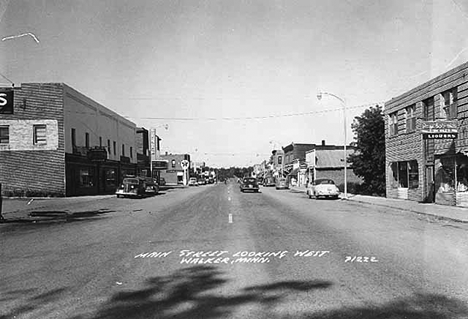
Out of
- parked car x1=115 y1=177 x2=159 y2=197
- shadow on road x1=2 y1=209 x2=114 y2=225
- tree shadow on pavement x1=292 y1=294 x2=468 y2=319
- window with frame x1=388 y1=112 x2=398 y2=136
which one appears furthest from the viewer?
parked car x1=115 y1=177 x2=159 y2=197

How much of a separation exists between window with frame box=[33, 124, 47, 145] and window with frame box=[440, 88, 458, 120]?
28.5 metres

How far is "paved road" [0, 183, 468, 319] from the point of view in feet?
18.2

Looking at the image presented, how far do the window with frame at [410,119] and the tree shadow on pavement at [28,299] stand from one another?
2471 centimetres

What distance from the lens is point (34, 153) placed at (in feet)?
113

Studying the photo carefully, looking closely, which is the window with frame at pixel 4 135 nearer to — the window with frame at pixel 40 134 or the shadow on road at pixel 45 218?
the window with frame at pixel 40 134

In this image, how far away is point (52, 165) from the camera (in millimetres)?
34594

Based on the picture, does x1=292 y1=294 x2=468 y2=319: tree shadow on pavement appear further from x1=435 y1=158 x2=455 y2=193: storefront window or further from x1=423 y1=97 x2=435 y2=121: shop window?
x1=423 y1=97 x2=435 y2=121: shop window

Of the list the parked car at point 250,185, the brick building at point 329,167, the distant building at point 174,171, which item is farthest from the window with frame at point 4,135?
the distant building at point 174,171

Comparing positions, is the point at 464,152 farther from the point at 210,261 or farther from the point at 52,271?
the point at 52,271

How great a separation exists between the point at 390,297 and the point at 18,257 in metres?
7.51

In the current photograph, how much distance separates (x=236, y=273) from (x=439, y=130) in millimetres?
16742

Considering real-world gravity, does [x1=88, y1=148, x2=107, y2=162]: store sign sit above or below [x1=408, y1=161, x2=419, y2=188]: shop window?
above

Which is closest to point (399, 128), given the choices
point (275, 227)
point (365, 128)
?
point (365, 128)

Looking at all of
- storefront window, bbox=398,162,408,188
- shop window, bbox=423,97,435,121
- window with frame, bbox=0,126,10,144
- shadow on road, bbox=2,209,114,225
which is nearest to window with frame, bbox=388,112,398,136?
storefront window, bbox=398,162,408,188
